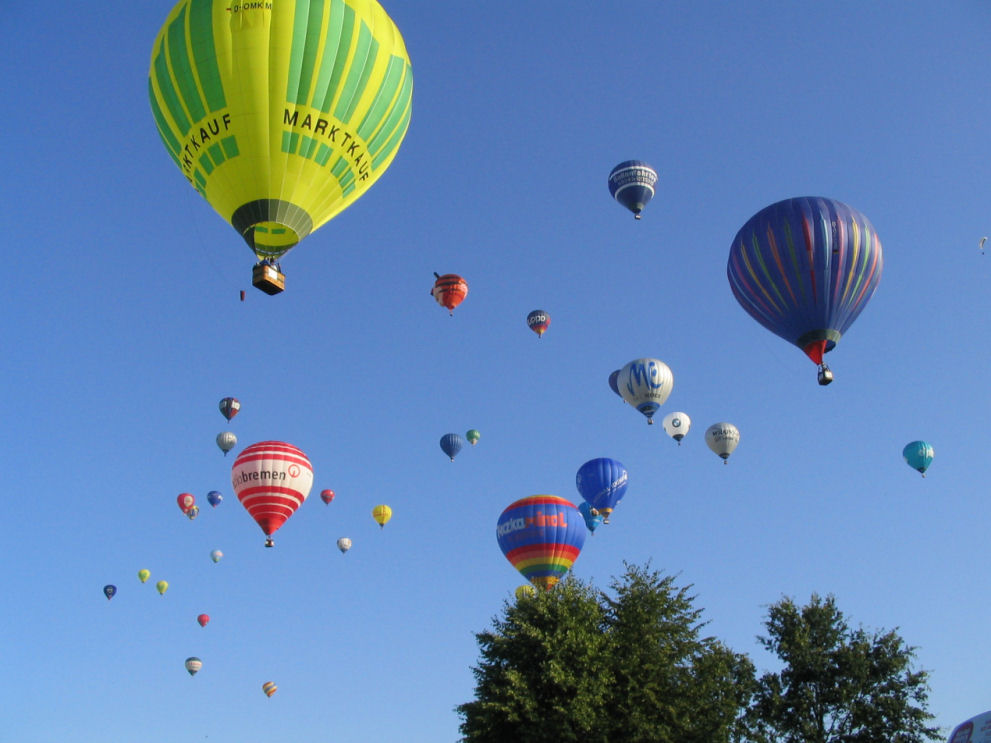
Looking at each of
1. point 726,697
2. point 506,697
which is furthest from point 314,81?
point 726,697

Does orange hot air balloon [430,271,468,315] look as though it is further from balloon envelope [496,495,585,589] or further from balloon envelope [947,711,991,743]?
balloon envelope [947,711,991,743]

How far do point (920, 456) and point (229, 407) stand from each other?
39.2m

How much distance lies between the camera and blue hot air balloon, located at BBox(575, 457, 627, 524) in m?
53.0

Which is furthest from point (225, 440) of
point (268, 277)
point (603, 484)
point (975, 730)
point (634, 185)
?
point (975, 730)

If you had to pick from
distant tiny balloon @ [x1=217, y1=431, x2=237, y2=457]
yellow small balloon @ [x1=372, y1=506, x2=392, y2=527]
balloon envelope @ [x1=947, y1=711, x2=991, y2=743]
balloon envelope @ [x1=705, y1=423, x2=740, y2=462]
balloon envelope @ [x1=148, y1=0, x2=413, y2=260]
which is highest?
distant tiny balloon @ [x1=217, y1=431, x2=237, y2=457]

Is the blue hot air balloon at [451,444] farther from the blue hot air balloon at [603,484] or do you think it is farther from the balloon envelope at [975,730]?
the balloon envelope at [975,730]

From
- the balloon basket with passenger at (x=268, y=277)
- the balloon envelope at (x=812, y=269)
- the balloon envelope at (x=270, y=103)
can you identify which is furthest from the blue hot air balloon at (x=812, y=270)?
the balloon basket with passenger at (x=268, y=277)

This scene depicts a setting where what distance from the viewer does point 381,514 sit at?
62.6m

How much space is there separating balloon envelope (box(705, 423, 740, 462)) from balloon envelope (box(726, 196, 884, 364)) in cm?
1982

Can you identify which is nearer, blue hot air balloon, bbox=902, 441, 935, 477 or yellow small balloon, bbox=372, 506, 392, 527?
blue hot air balloon, bbox=902, 441, 935, 477

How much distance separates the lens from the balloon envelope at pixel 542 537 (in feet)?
145

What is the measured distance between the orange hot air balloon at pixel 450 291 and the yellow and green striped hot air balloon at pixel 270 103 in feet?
77.9

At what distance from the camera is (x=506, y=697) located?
2662 cm

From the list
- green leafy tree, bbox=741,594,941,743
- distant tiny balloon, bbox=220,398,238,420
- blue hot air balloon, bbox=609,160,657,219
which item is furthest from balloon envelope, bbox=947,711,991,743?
distant tiny balloon, bbox=220,398,238,420
